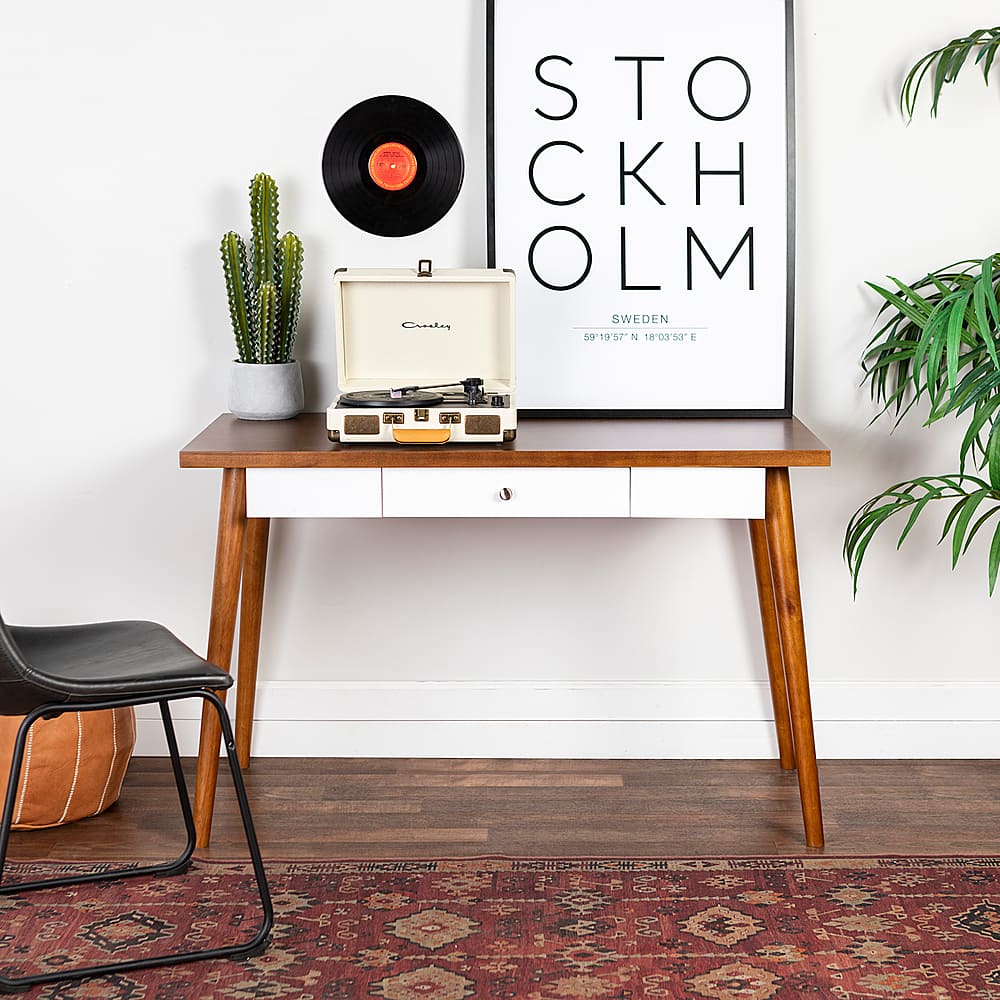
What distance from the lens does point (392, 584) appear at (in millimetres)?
2857

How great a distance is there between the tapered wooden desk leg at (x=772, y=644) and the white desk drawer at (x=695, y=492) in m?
0.34

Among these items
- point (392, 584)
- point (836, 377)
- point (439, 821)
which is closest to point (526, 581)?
point (392, 584)

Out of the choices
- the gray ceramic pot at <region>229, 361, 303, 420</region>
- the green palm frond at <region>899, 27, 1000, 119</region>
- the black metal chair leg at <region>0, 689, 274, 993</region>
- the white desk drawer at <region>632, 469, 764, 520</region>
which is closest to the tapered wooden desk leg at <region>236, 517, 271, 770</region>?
the gray ceramic pot at <region>229, 361, 303, 420</region>

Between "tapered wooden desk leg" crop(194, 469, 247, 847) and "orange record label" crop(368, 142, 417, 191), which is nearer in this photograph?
"tapered wooden desk leg" crop(194, 469, 247, 847)

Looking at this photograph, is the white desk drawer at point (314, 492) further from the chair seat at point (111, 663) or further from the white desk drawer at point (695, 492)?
the white desk drawer at point (695, 492)

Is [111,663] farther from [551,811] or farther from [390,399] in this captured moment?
[551,811]

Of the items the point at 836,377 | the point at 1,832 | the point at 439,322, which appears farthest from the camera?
the point at 836,377

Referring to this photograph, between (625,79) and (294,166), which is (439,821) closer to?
(294,166)

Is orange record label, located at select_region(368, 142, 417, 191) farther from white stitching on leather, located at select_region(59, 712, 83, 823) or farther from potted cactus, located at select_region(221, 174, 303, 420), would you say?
white stitching on leather, located at select_region(59, 712, 83, 823)

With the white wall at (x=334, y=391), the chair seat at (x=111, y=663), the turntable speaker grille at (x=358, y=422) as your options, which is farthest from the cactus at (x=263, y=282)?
the chair seat at (x=111, y=663)

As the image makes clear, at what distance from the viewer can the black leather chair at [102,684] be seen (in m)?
1.85

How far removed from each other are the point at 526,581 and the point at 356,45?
4.02 feet

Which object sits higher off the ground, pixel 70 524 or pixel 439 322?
pixel 439 322

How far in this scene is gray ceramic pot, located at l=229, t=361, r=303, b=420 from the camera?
2.59 metres
